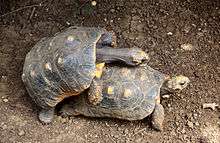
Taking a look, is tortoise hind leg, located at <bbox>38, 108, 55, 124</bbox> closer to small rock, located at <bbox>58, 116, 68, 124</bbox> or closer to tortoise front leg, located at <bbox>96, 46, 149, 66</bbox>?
small rock, located at <bbox>58, 116, 68, 124</bbox>

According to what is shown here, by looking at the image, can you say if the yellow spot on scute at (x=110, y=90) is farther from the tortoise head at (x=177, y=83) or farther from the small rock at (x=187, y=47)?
the small rock at (x=187, y=47)

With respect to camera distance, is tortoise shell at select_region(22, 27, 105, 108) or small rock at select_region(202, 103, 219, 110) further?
small rock at select_region(202, 103, 219, 110)

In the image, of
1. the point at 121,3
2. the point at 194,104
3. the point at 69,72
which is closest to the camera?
the point at 69,72

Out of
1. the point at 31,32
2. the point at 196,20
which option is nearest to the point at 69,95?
the point at 31,32

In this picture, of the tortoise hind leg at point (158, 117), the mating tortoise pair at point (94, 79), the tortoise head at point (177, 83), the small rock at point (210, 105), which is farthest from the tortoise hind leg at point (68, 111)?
the small rock at point (210, 105)

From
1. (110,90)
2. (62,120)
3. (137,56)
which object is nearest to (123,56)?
(137,56)

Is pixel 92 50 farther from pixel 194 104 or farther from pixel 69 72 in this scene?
pixel 194 104

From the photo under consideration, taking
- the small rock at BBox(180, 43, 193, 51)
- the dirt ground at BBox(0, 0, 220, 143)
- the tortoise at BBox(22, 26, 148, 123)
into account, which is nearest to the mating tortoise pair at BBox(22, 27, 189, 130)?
the tortoise at BBox(22, 26, 148, 123)
